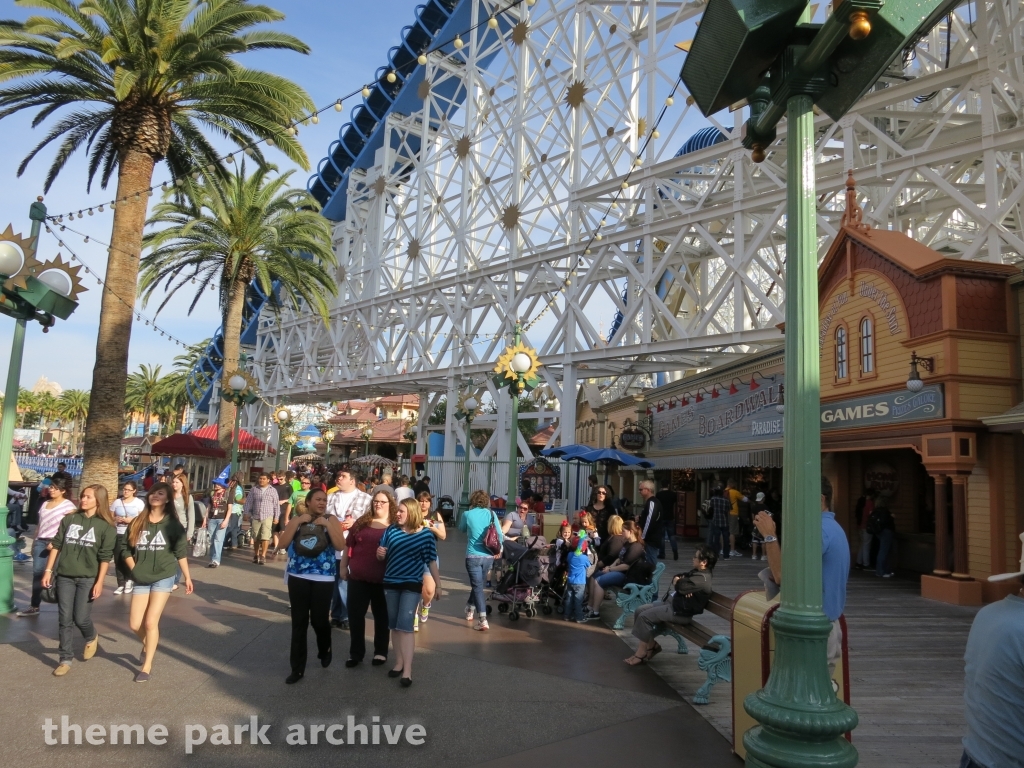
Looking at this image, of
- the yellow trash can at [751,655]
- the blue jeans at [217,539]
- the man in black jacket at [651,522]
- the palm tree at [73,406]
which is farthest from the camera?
the palm tree at [73,406]

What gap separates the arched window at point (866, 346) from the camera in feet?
42.1

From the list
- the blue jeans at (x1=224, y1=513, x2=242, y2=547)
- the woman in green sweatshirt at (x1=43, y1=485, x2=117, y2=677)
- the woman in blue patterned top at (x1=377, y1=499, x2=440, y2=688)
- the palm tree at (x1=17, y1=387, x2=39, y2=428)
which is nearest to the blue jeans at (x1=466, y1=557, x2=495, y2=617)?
the woman in blue patterned top at (x1=377, y1=499, x2=440, y2=688)

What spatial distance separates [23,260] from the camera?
941 cm

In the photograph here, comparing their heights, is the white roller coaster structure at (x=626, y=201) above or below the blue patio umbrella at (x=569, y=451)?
above

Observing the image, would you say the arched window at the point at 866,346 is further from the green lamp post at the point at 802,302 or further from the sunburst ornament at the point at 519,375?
the green lamp post at the point at 802,302

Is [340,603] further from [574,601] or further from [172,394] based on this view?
[172,394]

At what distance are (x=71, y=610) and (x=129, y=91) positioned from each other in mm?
10947

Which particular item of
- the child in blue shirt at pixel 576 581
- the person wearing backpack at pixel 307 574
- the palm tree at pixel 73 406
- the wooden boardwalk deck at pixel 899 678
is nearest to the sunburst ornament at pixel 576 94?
the wooden boardwalk deck at pixel 899 678

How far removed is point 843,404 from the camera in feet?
44.1

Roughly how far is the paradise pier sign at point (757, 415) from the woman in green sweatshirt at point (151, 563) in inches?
403

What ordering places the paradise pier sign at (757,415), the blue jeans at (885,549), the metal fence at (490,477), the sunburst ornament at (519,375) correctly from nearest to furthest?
1. the paradise pier sign at (757,415)
2. the blue jeans at (885,549)
3. the sunburst ornament at (519,375)
4. the metal fence at (490,477)

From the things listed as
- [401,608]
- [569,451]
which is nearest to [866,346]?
[569,451]

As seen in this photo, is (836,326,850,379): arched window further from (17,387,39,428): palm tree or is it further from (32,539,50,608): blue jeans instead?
(17,387,39,428): palm tree

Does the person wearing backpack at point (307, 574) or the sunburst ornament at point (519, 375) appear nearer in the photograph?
the person wearing backpack at point (307, 574)
